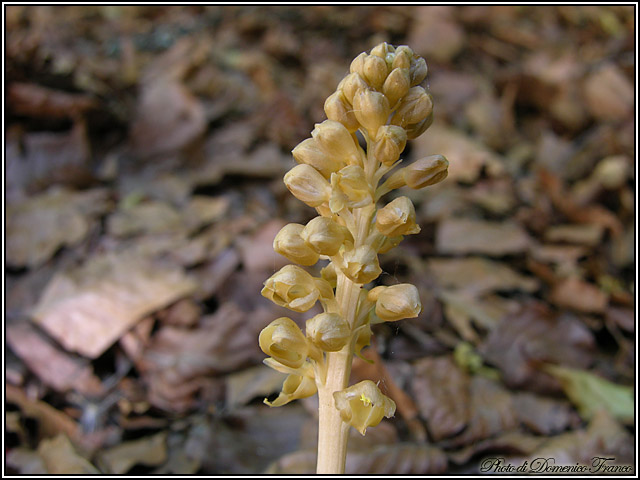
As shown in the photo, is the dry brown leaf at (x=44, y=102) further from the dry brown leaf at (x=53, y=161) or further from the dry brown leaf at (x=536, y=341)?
the dry brown leaf at (x=536, y=341)

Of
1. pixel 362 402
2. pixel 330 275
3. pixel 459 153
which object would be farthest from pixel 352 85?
pixel 459 153

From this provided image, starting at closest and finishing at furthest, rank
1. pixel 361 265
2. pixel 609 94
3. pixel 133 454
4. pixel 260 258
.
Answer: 1. pixel 361 265
2. pixel 133 454
3. pixel 260 258
4. pixel 609 94

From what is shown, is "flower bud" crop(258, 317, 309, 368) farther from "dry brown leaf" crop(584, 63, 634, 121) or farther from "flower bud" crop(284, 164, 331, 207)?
"dry brown leaf" crop(584, 63, 634, 121)

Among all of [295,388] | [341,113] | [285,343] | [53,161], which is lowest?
[53,161]

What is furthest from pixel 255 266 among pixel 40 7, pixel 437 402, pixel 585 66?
pixel 40 7

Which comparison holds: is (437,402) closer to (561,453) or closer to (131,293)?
(561,453)

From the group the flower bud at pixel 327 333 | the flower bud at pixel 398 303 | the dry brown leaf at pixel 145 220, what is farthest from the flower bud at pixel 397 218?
the dry brown leaf at pixel 145 220

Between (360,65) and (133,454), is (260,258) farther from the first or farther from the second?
(360,65)
